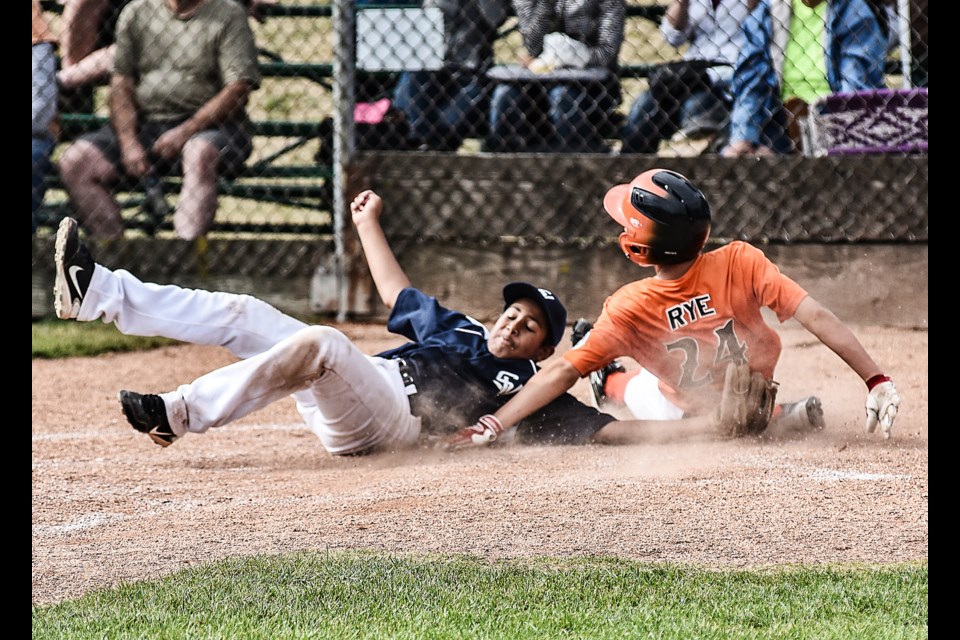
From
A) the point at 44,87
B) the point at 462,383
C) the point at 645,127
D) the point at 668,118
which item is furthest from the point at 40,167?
the point at 462,383

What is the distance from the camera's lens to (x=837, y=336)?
183 inches

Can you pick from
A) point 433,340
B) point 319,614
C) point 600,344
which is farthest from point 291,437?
point 319,614

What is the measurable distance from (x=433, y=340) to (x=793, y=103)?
333 centimetres

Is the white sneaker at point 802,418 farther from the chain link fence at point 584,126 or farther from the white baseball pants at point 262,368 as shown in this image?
the chain link fence at point 584,126

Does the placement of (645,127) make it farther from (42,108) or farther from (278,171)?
(42,108)

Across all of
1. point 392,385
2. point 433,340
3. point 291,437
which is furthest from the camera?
point 291,437

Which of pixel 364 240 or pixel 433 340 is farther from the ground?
pixel 364 240

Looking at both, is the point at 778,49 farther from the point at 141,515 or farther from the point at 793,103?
the point at 141,515

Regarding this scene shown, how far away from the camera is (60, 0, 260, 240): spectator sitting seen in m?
7.47

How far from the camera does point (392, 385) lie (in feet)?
A: 16.0

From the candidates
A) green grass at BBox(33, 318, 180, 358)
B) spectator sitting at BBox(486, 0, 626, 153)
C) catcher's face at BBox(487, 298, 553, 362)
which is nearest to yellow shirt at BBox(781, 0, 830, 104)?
spectator sitting at BBox(486, 0, 626, 153)

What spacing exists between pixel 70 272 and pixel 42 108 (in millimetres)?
3707

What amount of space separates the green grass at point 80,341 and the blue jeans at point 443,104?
6.64 feet

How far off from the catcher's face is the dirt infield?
1.36 feet
